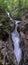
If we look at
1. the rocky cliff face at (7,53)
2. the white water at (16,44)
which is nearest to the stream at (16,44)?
the white water at (16,44)

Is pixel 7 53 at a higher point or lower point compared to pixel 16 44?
lower

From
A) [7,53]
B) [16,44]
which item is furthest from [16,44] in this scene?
[7,53]

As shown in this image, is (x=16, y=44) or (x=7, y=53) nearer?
(x=7, y=53)

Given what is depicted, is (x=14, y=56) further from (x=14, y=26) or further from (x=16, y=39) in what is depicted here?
(x=14, y=26)

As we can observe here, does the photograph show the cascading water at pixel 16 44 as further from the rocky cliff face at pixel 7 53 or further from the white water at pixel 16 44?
the rocky cliff face at pixel 7 53

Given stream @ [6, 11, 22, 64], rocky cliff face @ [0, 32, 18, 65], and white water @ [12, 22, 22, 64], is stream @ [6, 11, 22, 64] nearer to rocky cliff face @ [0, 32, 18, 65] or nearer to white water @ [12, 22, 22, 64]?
white water @ [12, 22, 22, 64]

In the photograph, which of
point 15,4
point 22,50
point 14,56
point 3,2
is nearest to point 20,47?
point 22,50

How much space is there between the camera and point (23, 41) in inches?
231

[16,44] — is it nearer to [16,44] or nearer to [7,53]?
[16,44]

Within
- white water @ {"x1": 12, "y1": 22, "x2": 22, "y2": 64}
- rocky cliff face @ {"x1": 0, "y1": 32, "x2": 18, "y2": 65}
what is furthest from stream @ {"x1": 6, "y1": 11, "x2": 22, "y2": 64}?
rocky cliff face @ {"x1": 0, "y1": 32, "x2": 18, "y2": 65}

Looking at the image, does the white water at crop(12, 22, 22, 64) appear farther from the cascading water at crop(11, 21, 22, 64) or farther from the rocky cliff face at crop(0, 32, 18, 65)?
the rocky cliff face at crop(0, 32, 18, 65)

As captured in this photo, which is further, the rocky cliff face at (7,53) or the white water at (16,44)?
the white water at (16,44)

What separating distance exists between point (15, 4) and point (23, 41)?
296 cm

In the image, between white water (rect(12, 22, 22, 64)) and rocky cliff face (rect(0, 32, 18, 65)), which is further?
white water (rect(12, 22, 22, 64))
